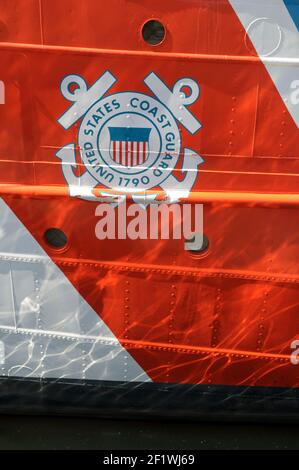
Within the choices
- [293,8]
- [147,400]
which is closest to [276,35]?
[293,8]

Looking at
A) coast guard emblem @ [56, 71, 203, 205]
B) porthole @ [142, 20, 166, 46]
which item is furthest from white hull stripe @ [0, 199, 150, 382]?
porthole @ [142, 20, 166, 46]

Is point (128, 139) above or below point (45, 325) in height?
above

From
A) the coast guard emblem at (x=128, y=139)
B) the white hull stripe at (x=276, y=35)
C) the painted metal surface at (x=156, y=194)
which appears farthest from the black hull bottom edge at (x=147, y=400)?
the white hull stripe at (x=276, y=35)

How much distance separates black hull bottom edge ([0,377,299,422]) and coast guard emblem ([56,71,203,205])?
113 cm

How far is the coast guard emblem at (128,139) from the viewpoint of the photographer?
2344 millimetres

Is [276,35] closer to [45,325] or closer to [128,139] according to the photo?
[128,139]

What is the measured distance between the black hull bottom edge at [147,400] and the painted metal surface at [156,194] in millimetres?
68

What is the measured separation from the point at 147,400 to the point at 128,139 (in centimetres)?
150

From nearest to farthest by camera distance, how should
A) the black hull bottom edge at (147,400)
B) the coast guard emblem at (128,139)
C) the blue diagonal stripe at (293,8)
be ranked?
the blue diagonal stripe at (293,8) < the coast guard emblem at (128,139) < the black hull bottom edge at (147,400)

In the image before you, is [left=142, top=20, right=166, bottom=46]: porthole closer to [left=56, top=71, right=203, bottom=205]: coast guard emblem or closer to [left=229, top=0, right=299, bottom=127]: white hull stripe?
[left=56, top=71, right=203, bottom=205]: coast guard emblem

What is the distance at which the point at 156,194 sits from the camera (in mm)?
2455

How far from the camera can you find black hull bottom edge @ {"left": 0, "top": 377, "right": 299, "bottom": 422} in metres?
2.79

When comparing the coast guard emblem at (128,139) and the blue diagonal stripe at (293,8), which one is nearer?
the blue diagonal stripe at (293,8)

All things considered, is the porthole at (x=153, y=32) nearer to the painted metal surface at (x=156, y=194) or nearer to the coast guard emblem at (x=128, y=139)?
the painted metal surface at (x=156, y=194)
